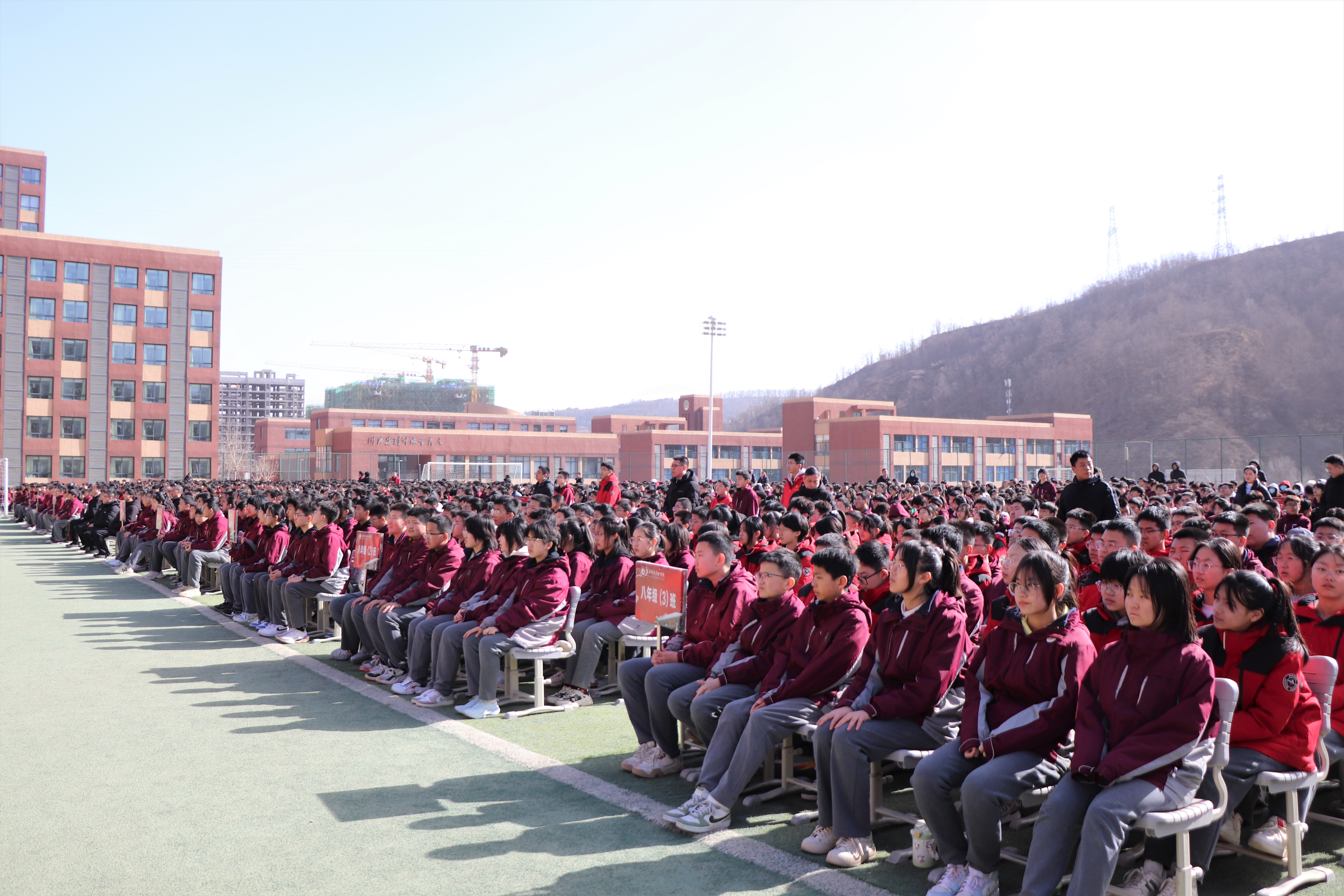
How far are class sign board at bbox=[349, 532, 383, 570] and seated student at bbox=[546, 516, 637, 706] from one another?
276 cm

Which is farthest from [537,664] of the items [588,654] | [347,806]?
[347,806]

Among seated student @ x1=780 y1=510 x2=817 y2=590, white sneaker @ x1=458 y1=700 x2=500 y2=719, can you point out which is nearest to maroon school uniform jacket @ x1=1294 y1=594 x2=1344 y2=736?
seated student @ x1=780 y1=510 x2=817 y2=590

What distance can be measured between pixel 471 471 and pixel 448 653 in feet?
146

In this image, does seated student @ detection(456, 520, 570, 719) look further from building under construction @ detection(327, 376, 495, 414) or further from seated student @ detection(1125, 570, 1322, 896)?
building under construction @ detection(327, 376, 495, 414)

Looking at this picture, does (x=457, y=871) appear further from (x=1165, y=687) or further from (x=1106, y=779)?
(x=1165, y=687)

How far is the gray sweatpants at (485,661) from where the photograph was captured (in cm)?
706

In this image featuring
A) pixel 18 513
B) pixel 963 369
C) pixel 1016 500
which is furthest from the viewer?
pixel 963 369

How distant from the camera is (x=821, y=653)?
5.05 metres

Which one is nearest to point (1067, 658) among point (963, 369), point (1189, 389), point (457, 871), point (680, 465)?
point (457, 871)

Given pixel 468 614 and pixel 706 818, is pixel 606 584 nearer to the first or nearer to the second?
pixel 468 614

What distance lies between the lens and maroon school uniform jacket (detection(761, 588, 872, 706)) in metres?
5.00

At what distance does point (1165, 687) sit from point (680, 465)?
33.5 feet

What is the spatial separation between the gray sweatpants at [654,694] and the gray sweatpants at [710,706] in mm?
194

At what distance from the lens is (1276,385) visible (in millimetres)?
84188
